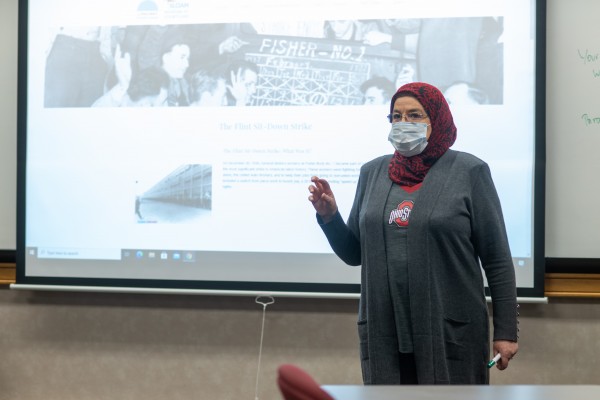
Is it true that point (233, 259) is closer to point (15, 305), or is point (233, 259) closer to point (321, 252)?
point (321, 252)

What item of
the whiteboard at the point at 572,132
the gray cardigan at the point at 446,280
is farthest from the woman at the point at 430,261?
the whiteboard at the point at 572,132

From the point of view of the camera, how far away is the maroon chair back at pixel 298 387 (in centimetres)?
77

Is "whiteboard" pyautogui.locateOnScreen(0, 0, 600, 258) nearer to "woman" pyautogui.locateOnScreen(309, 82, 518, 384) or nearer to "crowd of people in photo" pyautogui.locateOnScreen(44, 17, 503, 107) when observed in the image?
"crowd of people in photo" pyautogui.locateOnScreen(44, 17, 503, 107)

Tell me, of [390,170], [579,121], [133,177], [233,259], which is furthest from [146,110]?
[579,121]

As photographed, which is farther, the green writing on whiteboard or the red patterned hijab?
the green writing on whiteboard

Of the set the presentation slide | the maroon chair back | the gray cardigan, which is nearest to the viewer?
the maroon chair back

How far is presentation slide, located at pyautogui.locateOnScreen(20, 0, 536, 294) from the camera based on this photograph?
2832 mm

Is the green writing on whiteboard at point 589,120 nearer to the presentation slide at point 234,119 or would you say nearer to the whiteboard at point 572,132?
the whiteboard at point 572,132

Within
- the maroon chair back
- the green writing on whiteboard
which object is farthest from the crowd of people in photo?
the maroon chair back

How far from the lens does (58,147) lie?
3131mm

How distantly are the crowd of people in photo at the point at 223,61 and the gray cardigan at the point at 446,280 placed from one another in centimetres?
99

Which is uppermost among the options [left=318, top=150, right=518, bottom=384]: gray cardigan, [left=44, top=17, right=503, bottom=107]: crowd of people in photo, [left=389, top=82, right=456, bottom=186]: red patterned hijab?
[left=44, top=17, right=503, bottom=107]: crowd of people in photo

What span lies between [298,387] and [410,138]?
1291mm

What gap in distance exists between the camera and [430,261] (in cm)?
188
